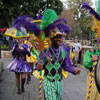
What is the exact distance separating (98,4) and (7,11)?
15107mm

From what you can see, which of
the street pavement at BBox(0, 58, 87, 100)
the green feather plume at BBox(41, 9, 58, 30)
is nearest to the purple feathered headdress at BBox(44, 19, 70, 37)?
the green feather plume at BBox(41, 9, 58, 30)

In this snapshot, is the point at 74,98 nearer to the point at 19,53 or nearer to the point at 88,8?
the point at 19,53

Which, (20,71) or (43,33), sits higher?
(43,33)

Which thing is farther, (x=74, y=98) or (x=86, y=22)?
(x=86, y=22)

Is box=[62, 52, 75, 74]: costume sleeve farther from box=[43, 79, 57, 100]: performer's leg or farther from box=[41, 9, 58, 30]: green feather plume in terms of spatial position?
box=[41, 9, 58, 30]: green feather plume

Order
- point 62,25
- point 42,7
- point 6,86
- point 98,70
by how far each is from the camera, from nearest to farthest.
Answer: point 98,70 < point 62,25 < point 6,86 < point 42,7

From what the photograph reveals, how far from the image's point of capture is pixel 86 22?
33406 millimetres

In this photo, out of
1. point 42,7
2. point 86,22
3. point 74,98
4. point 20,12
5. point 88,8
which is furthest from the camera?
point 86,22

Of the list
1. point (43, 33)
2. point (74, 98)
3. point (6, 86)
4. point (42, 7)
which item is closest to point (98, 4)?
point (43, 33)

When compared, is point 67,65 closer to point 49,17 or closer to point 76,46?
point 49,17

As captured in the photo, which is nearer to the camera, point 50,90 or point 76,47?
point 50,90

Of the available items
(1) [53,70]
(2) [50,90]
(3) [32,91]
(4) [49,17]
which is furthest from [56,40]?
(3) [32,91]

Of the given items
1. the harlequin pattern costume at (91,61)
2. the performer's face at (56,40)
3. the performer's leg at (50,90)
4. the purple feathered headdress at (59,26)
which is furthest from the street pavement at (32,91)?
the purple feathered headdress at (59,26)

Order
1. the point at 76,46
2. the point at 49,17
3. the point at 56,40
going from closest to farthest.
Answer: the point at 49,17
the point at 56,40
the point at 76,46
